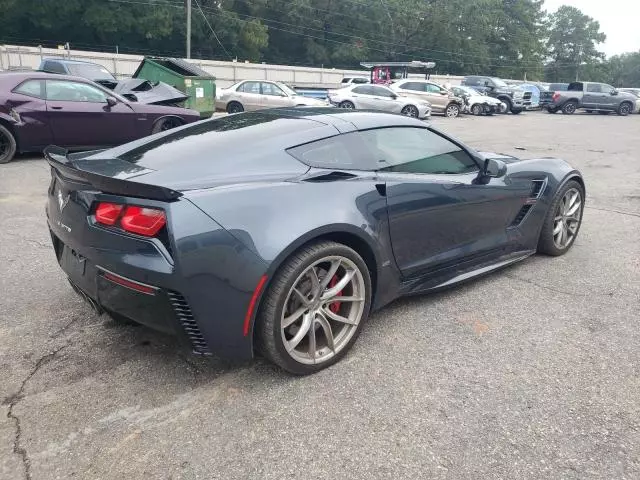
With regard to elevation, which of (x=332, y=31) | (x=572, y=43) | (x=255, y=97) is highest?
(x=572, y=43)

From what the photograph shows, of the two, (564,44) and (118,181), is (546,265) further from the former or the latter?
(564,44)

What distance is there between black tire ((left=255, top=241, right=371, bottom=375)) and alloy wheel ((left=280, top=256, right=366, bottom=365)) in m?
0.03

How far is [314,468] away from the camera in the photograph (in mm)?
2090

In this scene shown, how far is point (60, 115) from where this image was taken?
8.20 m

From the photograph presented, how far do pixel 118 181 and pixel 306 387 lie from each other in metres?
1.35

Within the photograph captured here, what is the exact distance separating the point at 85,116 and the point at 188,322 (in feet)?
24.1

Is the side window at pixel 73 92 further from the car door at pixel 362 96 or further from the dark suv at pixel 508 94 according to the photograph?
the dark suv at pixel 508 94

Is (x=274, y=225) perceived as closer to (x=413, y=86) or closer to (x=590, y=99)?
(x=413, y=86)

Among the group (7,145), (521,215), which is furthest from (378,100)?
(521,215)

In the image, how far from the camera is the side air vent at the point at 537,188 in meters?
4.18

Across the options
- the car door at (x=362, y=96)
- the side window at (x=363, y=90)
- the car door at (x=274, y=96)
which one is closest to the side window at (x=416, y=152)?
the car door at (x=274, y=96)

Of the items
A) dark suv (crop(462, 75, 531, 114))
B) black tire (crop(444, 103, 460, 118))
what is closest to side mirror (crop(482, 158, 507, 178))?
black tire (crop(444, 103, 460, 118))

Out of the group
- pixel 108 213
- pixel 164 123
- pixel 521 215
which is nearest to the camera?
pixel 108 213

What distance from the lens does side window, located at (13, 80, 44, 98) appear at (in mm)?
7996
